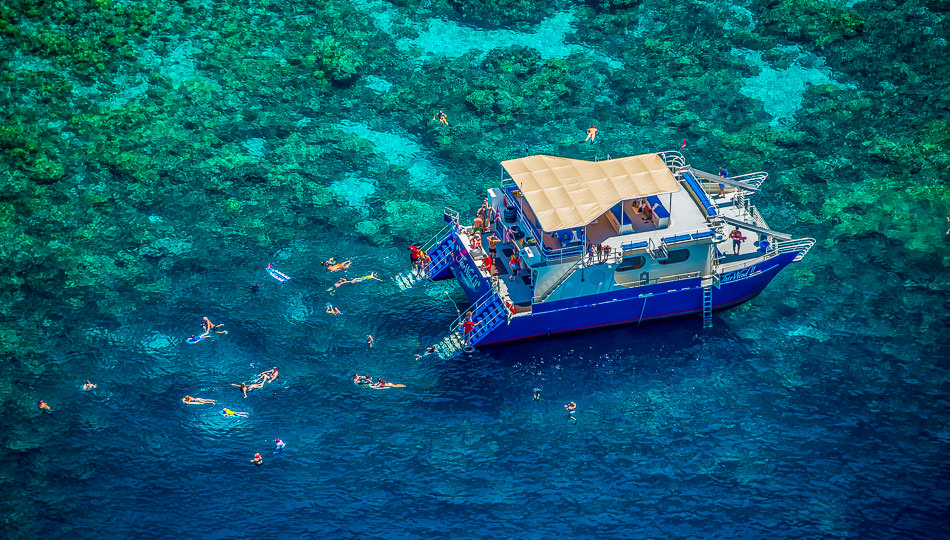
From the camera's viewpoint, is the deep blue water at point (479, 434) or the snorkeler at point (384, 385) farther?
the snorkeler at point (384, 385)

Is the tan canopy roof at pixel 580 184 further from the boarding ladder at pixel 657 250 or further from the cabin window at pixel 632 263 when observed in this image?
the cabin window at pixel 632 263

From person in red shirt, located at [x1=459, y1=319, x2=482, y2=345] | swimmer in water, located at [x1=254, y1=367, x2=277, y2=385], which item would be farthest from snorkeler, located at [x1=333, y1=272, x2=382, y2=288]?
swimmer in water, located at [x1=254, y1=367, x2=277, y2=385]

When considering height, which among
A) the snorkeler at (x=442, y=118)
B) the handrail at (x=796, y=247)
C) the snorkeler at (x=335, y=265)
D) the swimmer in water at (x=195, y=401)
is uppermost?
the snorkeler at (x=442, y=118)

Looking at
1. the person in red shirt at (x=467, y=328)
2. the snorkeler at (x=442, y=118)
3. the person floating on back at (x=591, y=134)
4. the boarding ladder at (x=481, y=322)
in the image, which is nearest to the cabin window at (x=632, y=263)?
the boarding ladder at (x=481, y=322)

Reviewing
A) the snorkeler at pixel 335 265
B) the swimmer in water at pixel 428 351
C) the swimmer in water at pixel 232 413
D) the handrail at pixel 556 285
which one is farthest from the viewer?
the snorkeler at pixel 335 265

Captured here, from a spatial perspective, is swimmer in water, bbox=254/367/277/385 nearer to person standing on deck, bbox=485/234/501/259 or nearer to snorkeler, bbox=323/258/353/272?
snorkeler, bbox=323/258/353/272

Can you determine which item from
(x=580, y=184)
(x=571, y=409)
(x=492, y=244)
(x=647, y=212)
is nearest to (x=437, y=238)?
(x=492, y=244)

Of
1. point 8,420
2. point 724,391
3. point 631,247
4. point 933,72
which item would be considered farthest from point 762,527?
point 933,72
